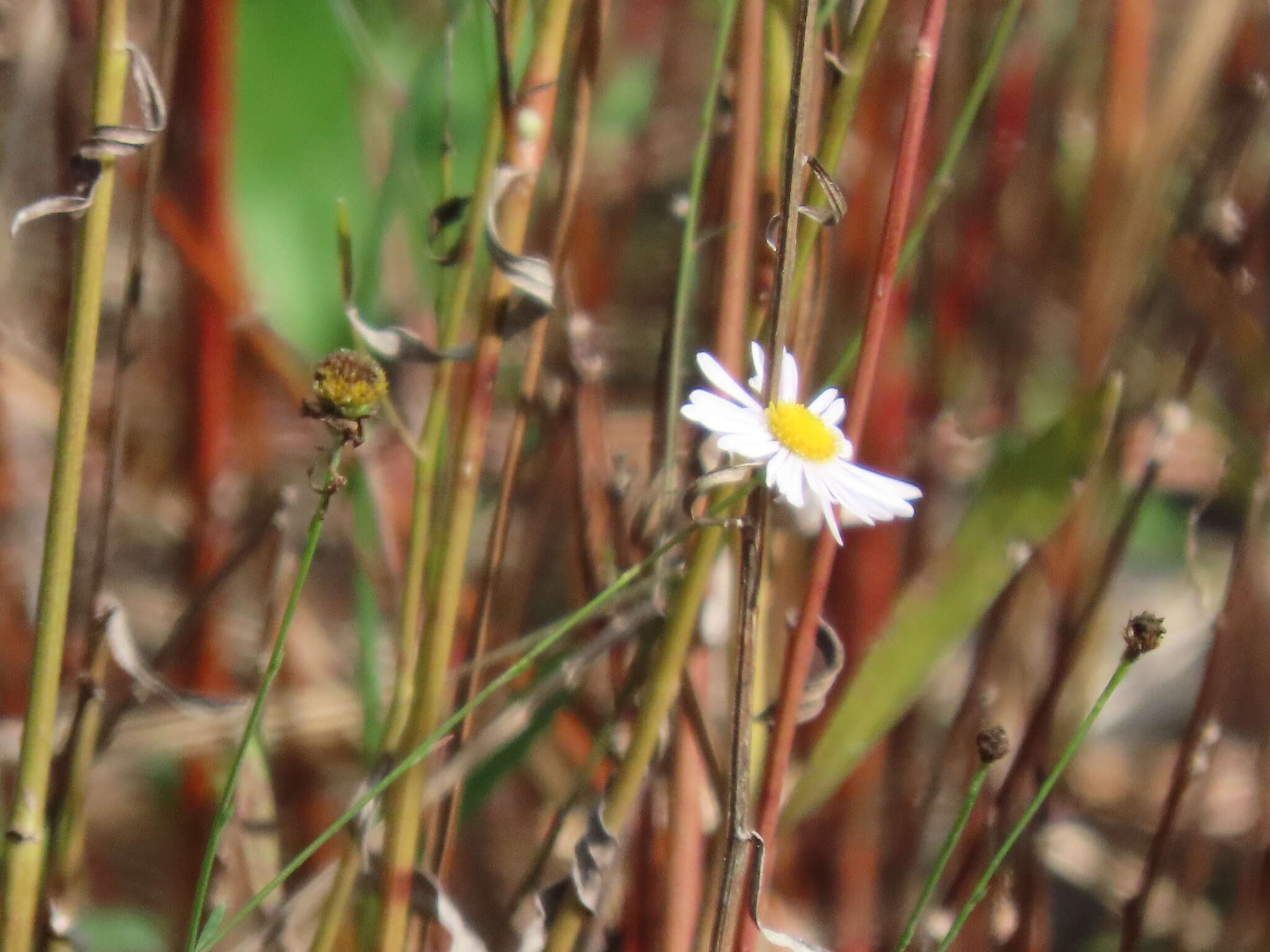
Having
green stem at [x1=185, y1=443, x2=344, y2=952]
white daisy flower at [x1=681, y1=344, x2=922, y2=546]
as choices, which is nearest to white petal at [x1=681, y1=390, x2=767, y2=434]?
white daisy flower at [x1=681, y1=344, x2=922, y2=546]

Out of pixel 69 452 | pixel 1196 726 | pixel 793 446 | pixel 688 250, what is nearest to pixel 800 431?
pixel 793 446

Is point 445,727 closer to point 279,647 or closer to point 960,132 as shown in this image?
point 279,647

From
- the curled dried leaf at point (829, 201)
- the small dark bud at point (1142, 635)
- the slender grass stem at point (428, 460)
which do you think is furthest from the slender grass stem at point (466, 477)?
the small dark bud at point (1142, 635)

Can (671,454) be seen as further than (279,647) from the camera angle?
Yes

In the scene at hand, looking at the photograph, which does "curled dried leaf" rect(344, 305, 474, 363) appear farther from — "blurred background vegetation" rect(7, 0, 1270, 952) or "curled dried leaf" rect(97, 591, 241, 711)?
"curled dried leaf" rect(97, 591, 241, 711)

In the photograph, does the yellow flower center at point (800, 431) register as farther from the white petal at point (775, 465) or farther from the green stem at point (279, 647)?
the green stem at point (279, 647)

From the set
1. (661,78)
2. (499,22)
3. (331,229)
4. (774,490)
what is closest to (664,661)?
(774,490)

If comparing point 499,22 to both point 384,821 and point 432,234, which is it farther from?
point 384,821
